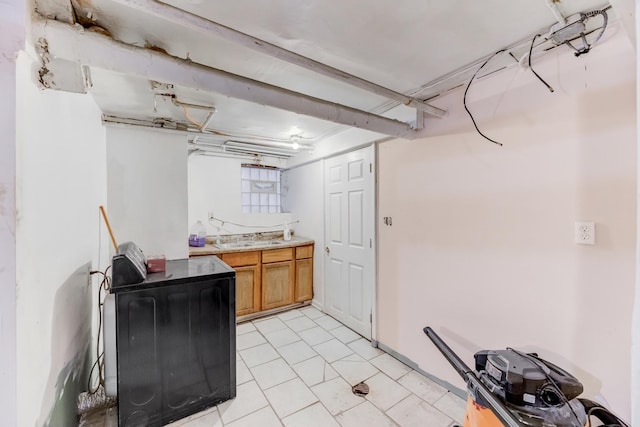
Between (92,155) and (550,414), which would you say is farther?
(92,155)

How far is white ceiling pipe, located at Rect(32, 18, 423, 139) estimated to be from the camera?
1.03 m

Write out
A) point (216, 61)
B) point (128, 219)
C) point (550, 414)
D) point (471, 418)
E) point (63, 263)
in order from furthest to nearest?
point (128, 219) → point (216, 61) → point (63, 263) → point (471, 418) → point (550, 414)

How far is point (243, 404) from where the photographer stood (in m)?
1.87

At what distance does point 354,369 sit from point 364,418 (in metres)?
0.54

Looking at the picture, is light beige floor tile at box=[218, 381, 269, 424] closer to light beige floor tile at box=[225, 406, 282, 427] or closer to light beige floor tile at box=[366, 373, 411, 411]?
light beige floor tile at box=[225, 406, 282, 427]

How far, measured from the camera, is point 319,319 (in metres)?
3.31

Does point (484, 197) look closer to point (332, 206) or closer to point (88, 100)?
point (332, 206)

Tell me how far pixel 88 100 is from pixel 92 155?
15.3 inches

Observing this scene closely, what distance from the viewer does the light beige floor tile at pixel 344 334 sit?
9.18ft

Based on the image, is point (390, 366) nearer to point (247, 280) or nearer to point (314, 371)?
point (314, 371)

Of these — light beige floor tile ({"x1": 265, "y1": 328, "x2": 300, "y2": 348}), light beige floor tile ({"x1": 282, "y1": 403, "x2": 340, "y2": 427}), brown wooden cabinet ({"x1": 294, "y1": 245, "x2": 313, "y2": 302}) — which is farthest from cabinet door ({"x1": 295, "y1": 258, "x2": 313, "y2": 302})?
light beige floor tile ({"x1": 282, "y1": 403, "x2": 340, "y2": 427})

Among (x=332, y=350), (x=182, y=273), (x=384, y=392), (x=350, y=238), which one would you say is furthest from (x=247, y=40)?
(x=332, y=350)

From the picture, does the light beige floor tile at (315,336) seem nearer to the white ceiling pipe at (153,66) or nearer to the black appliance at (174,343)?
the black appliance at (174,343)

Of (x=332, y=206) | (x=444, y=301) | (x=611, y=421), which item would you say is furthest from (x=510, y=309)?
(x=332, y=206)
